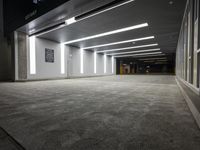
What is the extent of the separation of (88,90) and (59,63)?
807cm

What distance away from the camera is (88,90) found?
439 cm

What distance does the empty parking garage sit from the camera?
1.24 m

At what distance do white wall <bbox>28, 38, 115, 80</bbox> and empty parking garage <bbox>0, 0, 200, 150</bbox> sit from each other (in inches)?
3.5

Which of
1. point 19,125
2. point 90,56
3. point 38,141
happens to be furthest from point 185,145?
point 90,56

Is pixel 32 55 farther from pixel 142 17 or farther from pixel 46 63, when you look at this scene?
pixel 142 17

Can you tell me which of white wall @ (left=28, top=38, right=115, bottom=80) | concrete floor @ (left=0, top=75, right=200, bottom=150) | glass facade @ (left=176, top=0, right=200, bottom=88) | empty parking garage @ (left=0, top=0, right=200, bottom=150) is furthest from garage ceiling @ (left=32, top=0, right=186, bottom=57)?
concrete floor @ (left=0, top=75, right=200, bottom=150)

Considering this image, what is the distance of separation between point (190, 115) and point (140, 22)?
631 cm

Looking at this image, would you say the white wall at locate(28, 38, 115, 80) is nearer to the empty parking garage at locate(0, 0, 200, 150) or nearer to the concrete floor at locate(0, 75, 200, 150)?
the empty parking garage at locate(0, 0, 200, 150)

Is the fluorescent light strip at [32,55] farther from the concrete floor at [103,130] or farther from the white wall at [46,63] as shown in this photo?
the concrete floor at [103,130]

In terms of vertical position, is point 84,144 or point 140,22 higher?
point 140,22

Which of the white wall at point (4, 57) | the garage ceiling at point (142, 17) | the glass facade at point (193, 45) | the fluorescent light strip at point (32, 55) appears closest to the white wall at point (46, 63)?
the fluorescent light strip at point (32, 55)

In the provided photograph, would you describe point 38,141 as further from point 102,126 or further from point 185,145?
point 185,145

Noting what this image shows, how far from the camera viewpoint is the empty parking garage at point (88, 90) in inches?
48.9

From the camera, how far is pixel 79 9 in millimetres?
5102
